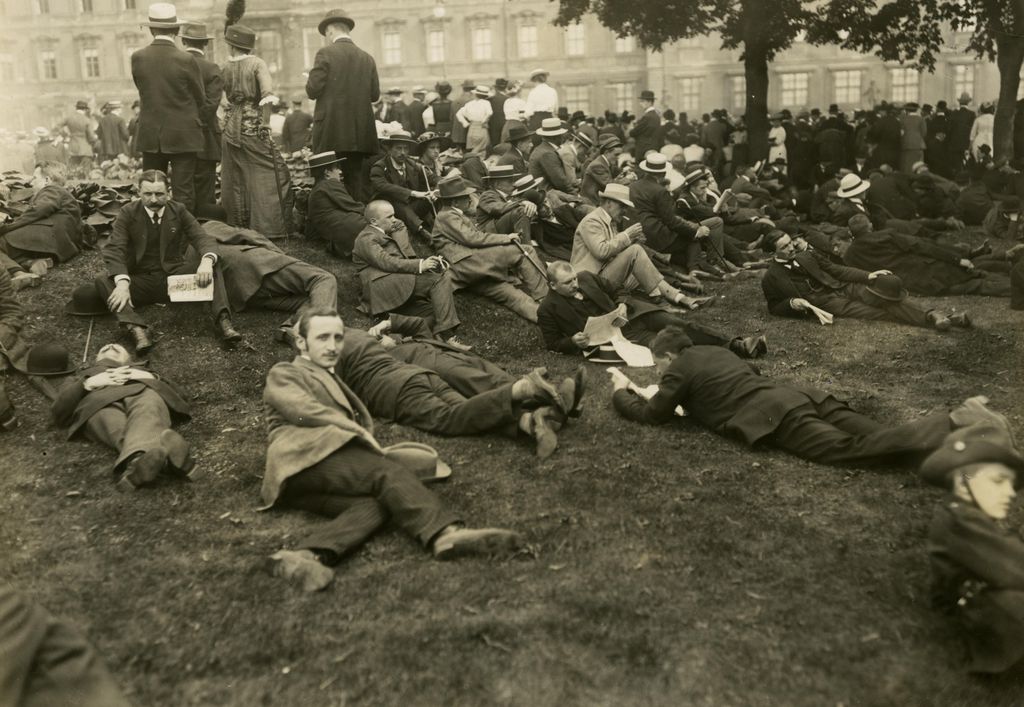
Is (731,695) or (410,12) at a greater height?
(410,12)

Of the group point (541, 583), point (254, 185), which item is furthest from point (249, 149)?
point (541, 583)

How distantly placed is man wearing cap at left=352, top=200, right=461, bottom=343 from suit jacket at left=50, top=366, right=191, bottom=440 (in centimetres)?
279

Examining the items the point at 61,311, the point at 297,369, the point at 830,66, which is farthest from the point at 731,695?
the point at 830,66

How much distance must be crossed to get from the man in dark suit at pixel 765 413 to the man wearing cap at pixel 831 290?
3.70m

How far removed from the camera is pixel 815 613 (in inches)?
178

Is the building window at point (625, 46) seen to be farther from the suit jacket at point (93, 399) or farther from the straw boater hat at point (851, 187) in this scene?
the suit jacket at point (93, 399)

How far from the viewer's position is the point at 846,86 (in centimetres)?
4022

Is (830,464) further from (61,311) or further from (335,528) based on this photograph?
(61,311)

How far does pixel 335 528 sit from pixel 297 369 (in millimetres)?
1008

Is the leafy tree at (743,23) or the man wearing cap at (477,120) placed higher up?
the leafy tree at (743,23)

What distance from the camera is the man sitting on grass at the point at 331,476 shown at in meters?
5.05

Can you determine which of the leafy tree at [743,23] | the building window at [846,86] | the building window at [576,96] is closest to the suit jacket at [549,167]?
the leafy tree at [743,23]

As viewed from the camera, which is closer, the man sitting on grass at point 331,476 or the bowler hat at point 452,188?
the man sitting on grass at point 331,476

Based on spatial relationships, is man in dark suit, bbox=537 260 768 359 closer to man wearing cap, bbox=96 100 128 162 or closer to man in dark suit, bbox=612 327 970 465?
man in dark suit, bbox=612 327 970 465
